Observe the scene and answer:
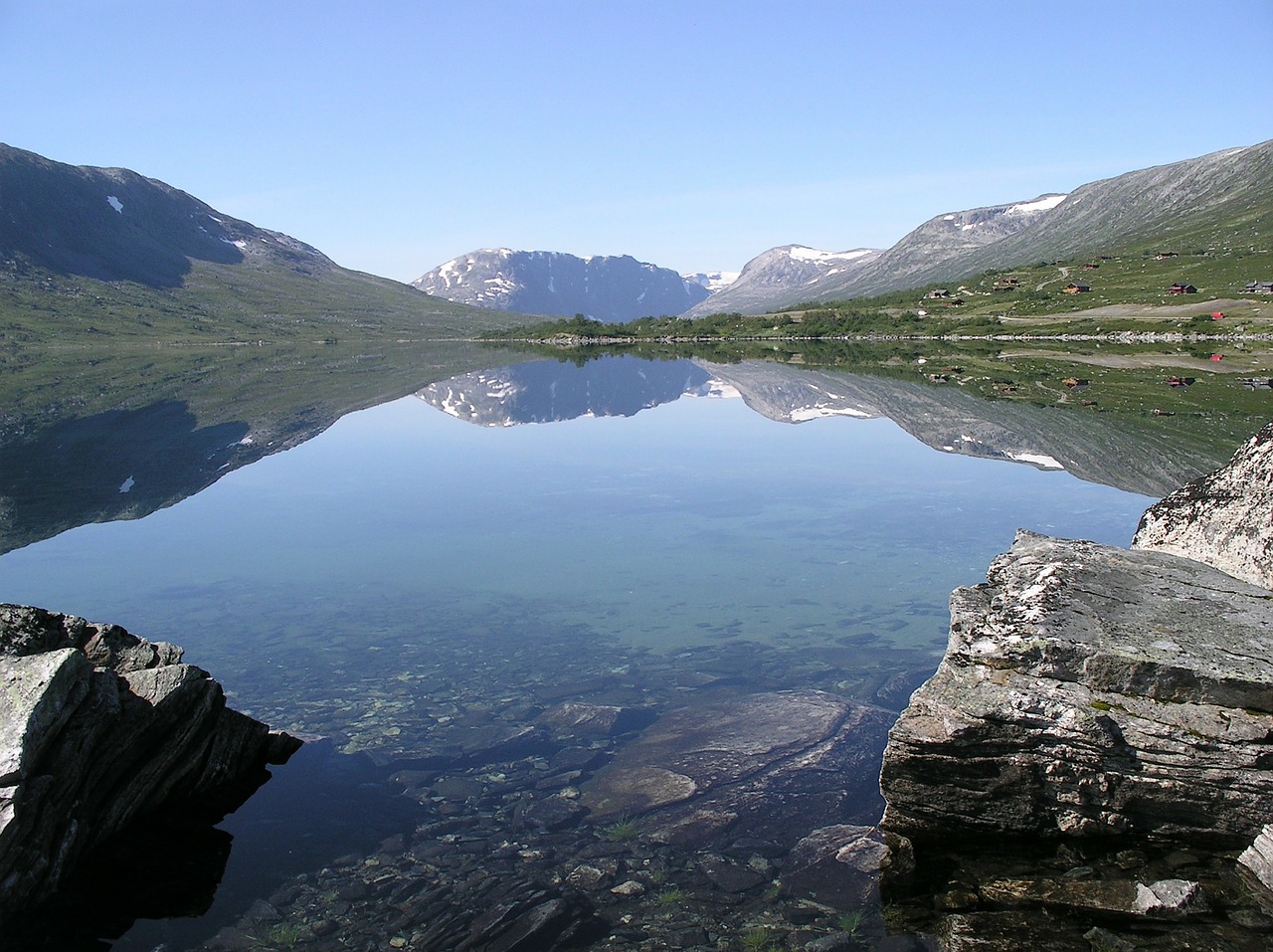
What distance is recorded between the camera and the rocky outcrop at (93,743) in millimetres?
11211

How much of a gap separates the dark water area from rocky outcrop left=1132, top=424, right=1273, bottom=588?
536cm

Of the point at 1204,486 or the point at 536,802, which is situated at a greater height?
the point at 1204,486

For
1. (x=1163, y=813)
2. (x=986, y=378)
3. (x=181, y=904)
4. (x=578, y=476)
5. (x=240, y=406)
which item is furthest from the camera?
(x=986, y=378)

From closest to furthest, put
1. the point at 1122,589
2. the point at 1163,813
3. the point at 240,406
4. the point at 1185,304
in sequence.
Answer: the point at 1163,813, the point at 1122,589, the point at 240,406, the point at 1185,304

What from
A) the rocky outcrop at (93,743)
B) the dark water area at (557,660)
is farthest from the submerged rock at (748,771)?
the rocky outcrop at (93,743)

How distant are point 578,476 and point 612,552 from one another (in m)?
14.7

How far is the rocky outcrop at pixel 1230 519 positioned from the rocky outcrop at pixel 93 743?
16.5 meters

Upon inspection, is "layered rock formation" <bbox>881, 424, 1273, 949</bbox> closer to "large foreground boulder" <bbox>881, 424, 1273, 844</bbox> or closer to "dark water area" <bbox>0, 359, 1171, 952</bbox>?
"large foreground boulder" <bbox>881, 424, 1273, 844</bbox>

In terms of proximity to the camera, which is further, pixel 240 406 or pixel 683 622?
pixel 240 406

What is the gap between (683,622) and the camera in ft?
72.5

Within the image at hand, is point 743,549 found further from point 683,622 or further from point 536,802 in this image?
point 536,802

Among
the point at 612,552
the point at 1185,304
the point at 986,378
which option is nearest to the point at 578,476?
the point at 612,552

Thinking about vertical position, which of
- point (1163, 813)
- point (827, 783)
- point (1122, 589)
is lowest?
point (827, 783)

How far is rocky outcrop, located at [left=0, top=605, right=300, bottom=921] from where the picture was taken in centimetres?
1121
